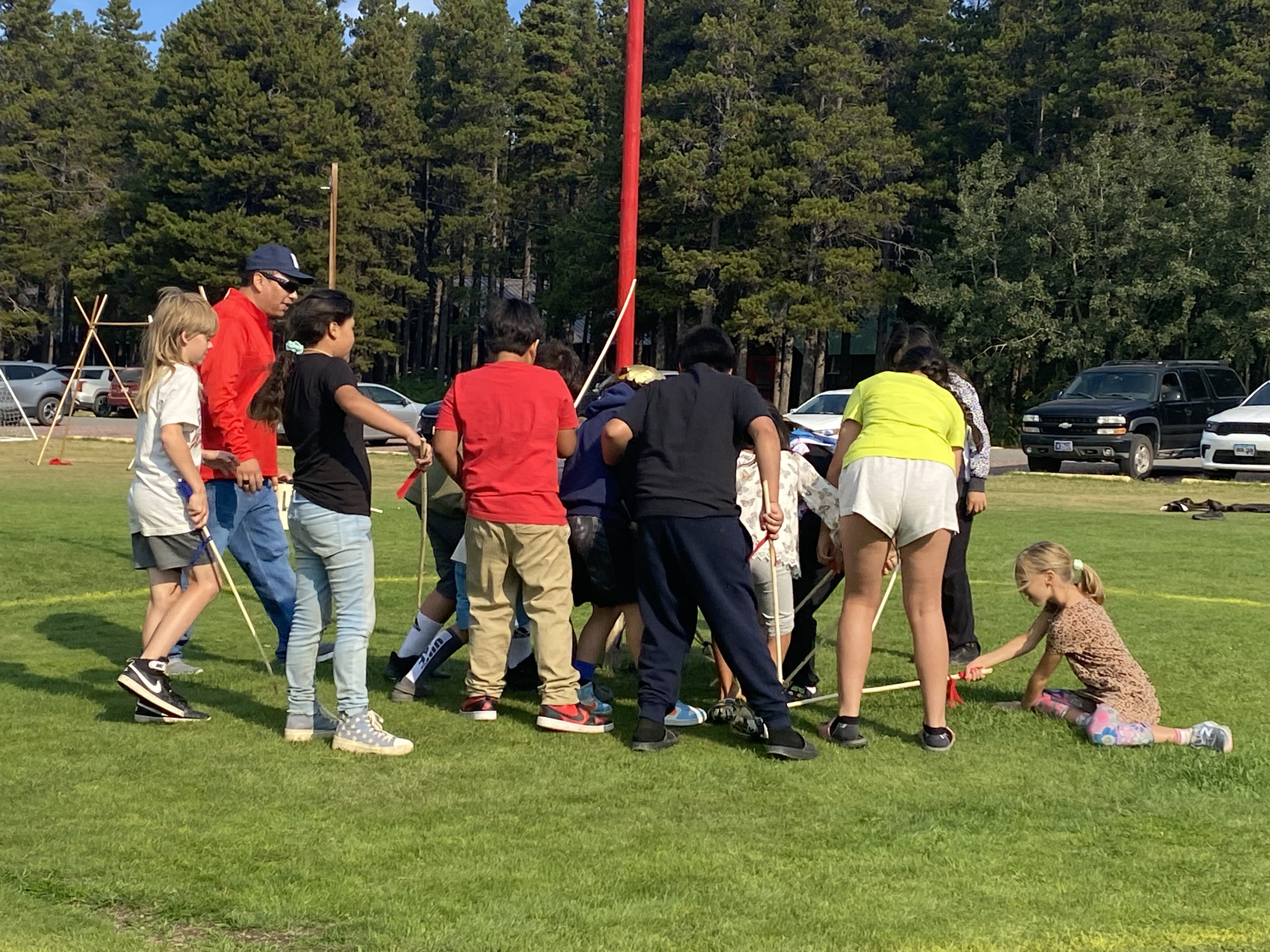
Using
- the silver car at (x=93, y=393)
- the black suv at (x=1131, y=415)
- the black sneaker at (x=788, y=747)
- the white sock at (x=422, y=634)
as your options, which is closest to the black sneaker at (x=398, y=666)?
the white sock at (x=422, y=634)

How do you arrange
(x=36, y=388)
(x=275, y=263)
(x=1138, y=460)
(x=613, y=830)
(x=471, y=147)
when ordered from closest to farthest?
(x=613, y=830) < (x=275, y=263) < (x=1138, y=460) < (x=36, y=388) < (x=471, y=147)

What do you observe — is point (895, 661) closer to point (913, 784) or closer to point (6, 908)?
point (913, 784)

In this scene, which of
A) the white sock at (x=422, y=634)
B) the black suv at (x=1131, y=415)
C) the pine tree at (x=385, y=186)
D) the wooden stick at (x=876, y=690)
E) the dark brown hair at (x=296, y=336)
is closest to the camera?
the dark brown hair at (x=296, y=336)

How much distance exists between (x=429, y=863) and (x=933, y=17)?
59988 mm

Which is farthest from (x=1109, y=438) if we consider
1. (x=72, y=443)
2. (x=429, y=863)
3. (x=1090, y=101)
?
(x=1090, y=101)

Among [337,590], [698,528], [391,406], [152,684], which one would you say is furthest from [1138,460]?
[152,684]

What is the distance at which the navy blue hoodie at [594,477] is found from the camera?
6520 mm

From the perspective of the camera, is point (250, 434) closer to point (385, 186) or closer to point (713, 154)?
point (713, 154)

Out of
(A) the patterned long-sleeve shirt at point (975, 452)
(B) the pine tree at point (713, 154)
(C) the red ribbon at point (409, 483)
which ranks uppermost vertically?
(B) the pine tree at point (713, 154)

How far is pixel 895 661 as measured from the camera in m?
8.26

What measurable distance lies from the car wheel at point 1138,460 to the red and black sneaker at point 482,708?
20314 mm

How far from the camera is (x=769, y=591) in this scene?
6676 mm

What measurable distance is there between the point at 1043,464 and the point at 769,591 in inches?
837

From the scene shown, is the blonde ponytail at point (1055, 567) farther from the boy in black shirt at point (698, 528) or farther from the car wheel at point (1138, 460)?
the car wheel at point (1138, 460)
